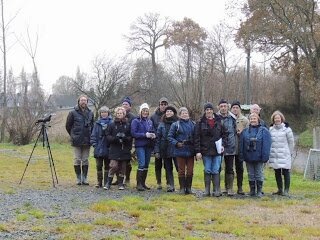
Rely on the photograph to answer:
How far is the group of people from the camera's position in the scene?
367 inches

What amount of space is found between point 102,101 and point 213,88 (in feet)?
35.5

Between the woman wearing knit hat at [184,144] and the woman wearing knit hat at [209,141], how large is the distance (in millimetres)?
172

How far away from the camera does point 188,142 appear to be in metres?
9.34

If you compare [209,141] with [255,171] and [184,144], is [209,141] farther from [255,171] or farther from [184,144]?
[255,171]

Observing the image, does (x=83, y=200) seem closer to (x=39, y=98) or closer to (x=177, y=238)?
(x=177, y=238)

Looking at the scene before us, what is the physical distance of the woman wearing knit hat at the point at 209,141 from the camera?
9.16 metres

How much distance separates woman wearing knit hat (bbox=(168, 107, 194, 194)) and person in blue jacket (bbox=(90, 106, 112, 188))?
1.50m

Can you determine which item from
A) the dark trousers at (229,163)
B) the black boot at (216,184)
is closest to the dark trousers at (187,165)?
the black boot at (216,184)

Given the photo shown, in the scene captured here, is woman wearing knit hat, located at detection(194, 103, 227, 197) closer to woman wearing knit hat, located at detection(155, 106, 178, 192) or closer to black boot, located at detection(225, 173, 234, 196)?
black boot, located at detection(225, 173, 234, 196)

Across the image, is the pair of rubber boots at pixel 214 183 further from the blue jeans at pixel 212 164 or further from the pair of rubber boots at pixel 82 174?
the pair of rubber boots at pixel 82 174

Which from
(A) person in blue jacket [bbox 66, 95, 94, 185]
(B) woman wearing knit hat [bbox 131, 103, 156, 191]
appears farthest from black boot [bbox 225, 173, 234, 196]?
(A) person in blue jacket [bbox 66, 95, 94, 185]

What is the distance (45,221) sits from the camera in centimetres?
667

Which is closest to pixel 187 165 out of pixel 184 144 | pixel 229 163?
pixel 184 144

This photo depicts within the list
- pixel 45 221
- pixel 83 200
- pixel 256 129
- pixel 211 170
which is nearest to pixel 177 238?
pixel 45 221
